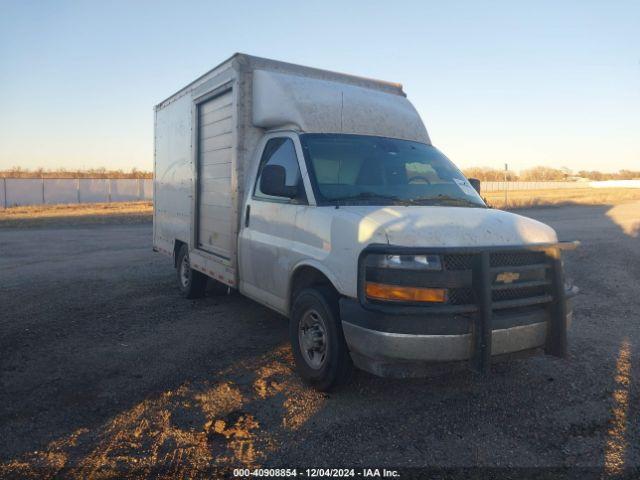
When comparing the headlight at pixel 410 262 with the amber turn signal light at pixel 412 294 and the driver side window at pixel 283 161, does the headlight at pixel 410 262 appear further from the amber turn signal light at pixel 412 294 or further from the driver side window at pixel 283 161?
the driver side window at pixel 283 161

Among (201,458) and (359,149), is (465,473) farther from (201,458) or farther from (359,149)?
(359,149)

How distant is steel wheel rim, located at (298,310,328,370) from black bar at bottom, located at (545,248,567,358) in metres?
1.75

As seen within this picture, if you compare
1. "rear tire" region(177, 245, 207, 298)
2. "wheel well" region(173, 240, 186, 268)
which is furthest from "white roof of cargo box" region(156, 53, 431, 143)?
"wheel well" region(173, 240, 186, 268)

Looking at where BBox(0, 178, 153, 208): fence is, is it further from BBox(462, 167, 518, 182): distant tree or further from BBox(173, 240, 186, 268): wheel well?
BBox(462, 167, 518, 182): distant tree

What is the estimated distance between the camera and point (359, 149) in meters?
4.94

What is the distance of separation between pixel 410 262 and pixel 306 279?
128 cm

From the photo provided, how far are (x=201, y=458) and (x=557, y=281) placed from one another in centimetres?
284

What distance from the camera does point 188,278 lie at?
24.5 feet

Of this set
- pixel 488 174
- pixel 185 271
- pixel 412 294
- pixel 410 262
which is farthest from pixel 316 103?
pixel 488 174

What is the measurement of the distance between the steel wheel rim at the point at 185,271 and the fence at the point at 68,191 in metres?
31.9

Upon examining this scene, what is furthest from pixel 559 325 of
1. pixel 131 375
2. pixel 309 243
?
pixel 131 375

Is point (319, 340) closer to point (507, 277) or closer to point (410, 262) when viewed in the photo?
point (410, 262)

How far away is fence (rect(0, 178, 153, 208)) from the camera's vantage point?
112ft

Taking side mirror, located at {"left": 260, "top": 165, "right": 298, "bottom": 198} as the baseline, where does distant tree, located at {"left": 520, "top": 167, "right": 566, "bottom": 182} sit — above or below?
above
